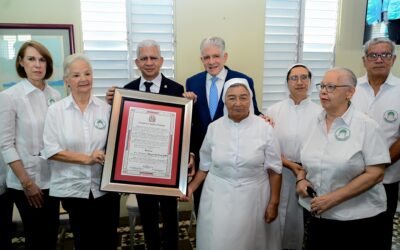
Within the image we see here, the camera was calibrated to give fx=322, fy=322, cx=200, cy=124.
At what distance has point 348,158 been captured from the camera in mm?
1666

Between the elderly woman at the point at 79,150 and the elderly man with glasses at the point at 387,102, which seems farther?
the elderly man with glasses at the point at 387,102

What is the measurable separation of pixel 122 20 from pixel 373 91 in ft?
8.05

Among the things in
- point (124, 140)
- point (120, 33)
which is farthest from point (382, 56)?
point (120, 33)

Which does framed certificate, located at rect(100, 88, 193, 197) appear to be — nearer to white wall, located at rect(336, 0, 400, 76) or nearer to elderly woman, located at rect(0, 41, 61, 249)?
elderly woman, located at rect(0, 41, 61, 249)

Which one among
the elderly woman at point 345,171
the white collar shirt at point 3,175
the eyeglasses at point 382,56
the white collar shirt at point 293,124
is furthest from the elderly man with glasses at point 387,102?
the white collar shirt at point 3,175

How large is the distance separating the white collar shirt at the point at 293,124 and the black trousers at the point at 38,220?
1580 mm

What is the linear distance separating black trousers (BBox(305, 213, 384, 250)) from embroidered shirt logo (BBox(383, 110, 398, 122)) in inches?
27.0

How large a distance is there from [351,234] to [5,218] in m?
2.16

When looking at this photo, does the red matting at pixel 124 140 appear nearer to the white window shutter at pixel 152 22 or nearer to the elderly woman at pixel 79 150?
the elderly woman at pixel 79 150

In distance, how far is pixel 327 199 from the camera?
5.60 ft

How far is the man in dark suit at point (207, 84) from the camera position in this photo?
234 centimetres

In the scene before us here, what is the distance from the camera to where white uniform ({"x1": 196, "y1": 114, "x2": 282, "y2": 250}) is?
1997 mm

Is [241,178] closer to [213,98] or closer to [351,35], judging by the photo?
[213,98]

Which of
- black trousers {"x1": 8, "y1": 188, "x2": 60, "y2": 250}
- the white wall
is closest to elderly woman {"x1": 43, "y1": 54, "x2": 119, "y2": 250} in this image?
black trousers {"x1": 8, "y1": 188, "x2": 60, "y2": 250}
